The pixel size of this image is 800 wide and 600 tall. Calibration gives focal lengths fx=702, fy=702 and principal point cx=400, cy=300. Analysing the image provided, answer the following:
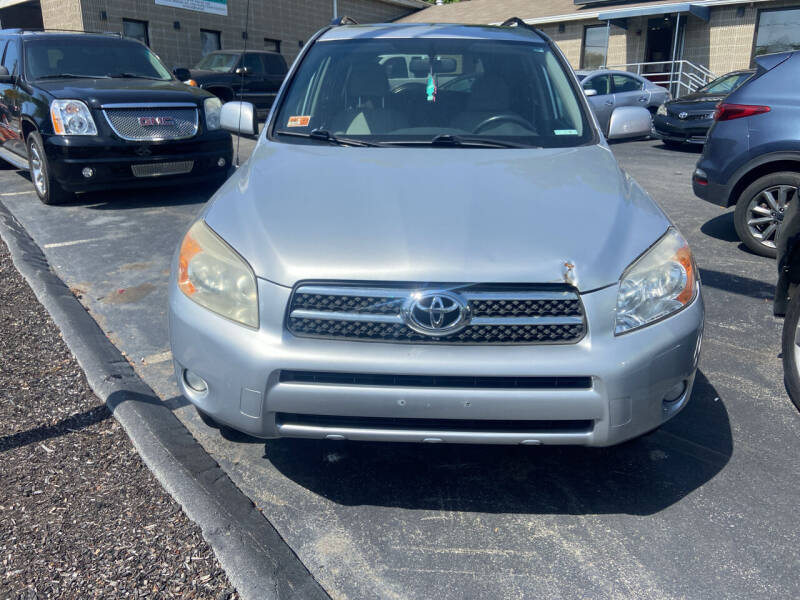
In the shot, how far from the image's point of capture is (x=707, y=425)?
3.19 metres

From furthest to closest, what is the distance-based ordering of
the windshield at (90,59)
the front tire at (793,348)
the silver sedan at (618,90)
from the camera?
the silver sedan at (618,90)
the windshield at (90,59)
the front tire at (793,348)

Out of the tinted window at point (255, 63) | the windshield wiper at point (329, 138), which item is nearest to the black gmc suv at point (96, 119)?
the windshield wiper at point (329, 138)

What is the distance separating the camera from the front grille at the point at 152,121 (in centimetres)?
701

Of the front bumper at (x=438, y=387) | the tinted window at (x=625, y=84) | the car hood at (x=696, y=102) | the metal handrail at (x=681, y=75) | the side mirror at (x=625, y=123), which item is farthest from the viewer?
the metal handrail at (x=681, y=75)

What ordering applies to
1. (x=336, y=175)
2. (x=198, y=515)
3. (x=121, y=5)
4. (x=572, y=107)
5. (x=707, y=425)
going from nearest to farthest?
(x=198, y=515)
(x=336, y=175)
(x=707, y=425)
(x=572, y=107)
(x=121, y=5)

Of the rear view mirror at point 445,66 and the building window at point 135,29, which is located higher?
the building window at point 135,29

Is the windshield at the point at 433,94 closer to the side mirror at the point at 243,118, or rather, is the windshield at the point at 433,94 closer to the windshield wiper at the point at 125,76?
the side mirror at the point at 243,118

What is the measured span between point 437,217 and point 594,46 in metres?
25.5

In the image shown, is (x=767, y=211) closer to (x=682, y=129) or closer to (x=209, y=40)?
(x=682, y=129)

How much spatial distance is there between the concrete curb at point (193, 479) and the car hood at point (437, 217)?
2.87 ft

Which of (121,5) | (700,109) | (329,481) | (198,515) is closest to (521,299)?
(329,481)

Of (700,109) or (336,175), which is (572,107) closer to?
(336,175)

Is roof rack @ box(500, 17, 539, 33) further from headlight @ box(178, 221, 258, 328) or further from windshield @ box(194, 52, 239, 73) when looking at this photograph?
windshield @ box(194, 52, 239, 73)

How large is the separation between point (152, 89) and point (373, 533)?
20.8 feet
